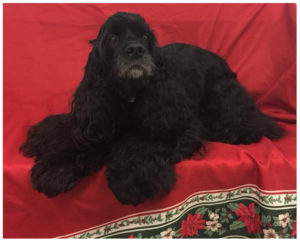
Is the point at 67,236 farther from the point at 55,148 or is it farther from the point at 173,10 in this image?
the point at 173,10

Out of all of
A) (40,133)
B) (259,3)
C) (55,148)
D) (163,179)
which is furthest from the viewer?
(259,3)

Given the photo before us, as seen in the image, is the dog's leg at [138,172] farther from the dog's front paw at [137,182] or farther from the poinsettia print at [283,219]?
the poinsettia print at [283,219]

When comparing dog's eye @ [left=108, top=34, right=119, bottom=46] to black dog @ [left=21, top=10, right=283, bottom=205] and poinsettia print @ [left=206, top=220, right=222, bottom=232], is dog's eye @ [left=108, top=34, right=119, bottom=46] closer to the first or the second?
black dog @ [left=21, top=10, right=283, bottom=205]


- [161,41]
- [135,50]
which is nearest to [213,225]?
[135,50]

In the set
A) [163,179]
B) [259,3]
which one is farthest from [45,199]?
[259,3]

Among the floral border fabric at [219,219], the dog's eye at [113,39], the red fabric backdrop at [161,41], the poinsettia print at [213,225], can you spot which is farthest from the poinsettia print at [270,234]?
the dog's eye at [113,39]

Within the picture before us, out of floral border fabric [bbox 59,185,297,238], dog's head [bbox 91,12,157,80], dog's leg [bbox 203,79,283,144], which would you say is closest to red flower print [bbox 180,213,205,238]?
floral border fabric [bbox 59,185,297,238]

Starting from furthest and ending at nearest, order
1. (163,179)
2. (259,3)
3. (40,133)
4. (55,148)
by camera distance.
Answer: (259,3)
(40,133)
(55,148)
(163,179)
